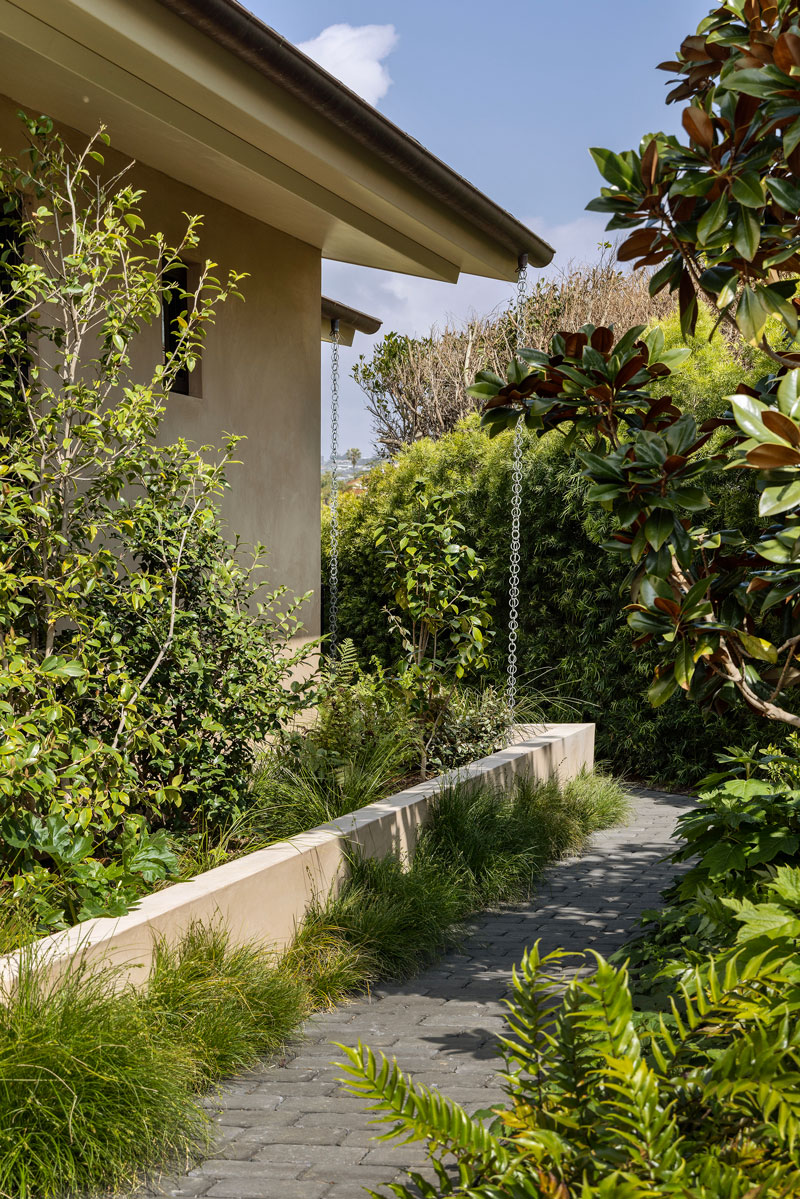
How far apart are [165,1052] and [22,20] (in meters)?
4.19

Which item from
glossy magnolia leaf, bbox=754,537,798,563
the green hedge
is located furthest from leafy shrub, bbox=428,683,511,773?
glossy magnolia leaf, bbox=754,537,798,563

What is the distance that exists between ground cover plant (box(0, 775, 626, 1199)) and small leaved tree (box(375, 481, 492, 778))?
57.5 inches

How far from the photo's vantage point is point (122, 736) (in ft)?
15.4

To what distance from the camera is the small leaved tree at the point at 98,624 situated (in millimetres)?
3963

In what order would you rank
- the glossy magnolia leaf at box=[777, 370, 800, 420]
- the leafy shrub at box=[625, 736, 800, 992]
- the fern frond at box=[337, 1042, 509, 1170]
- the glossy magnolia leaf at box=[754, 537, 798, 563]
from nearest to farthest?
the fern frond at box=[337, 1042, 509, 1170] → the glossy magnolia leaf at box=[777, 370, 800, 420] → the glossy magnolia leaf at box=[754, 537, 798, 563] → the leafy shrub at box=[625, 736, 800, 992]

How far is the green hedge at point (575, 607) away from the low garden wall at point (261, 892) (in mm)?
2971

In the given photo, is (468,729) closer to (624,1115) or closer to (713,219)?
(713,219)

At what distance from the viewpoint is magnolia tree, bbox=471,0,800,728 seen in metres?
3.24

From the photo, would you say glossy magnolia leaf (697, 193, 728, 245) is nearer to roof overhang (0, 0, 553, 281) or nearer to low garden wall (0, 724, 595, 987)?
roof overhang (0, 0, 553, 281)

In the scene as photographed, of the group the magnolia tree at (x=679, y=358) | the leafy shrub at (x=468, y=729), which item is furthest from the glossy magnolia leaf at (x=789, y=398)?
the leafy shrub at (x=468, y=729)

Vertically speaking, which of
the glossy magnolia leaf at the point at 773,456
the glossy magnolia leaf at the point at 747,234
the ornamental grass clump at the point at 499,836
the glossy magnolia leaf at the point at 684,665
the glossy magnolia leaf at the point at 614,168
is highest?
the glossy magnolia leaf at the point at 614,168

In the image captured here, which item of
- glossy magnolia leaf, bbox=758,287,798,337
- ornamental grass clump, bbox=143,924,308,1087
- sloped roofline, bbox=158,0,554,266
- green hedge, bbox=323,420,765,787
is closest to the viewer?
glossy magnolia leaf, bbox=758,287,798,337

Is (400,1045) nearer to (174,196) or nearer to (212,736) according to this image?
(212,736)

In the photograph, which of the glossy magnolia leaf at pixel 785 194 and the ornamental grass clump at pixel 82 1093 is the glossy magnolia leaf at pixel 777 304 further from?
the ornamental grass clump at pixel 82 1093
